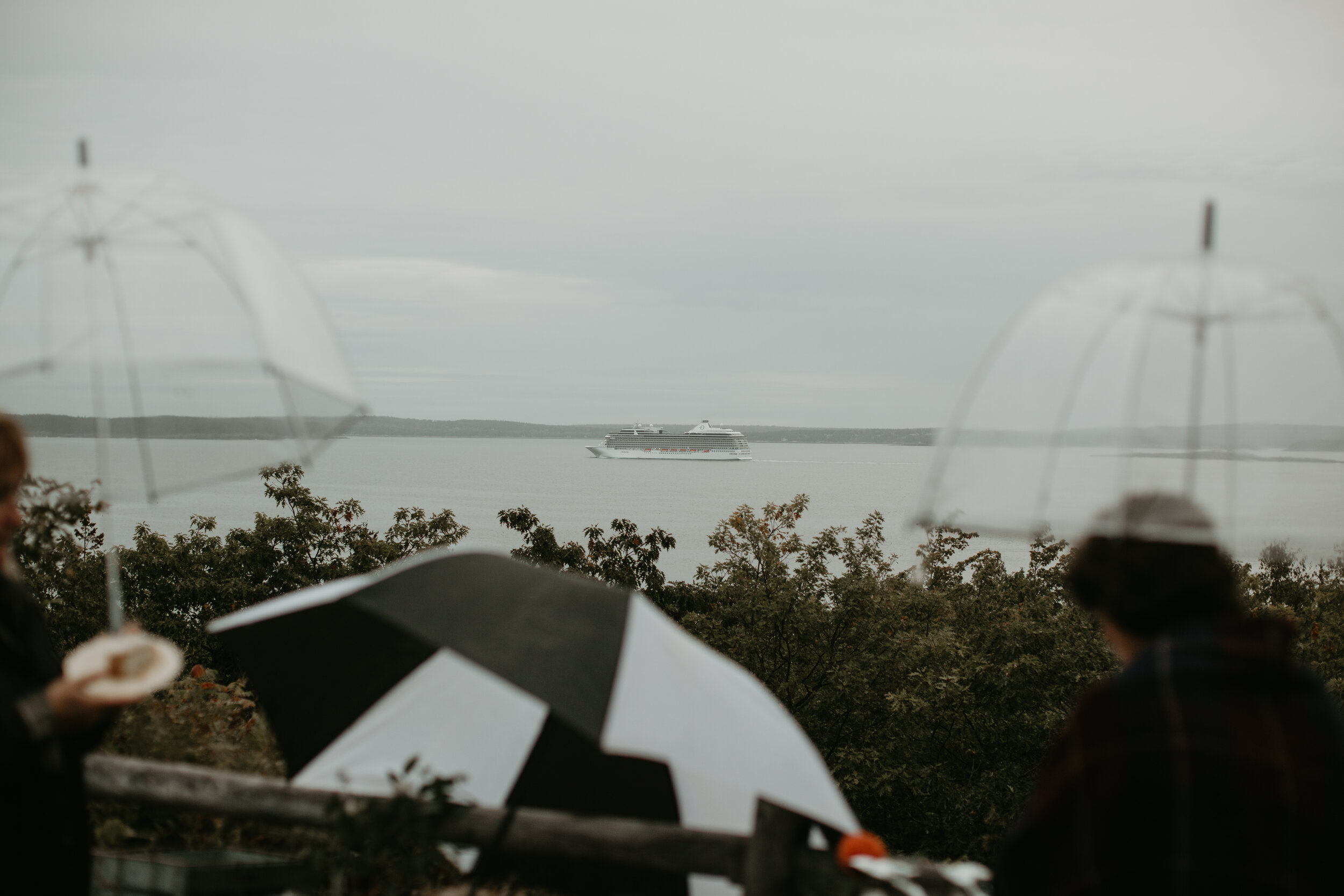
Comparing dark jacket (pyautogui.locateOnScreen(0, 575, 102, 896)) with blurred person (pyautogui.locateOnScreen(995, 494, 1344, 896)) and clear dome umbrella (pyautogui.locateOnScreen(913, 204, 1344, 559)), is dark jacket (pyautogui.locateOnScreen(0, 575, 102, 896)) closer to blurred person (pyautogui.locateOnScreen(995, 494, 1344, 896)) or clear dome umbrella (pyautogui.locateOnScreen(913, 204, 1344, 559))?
blurred person (pyautogui.locateOnScreen(995, 494, 1344, 896))

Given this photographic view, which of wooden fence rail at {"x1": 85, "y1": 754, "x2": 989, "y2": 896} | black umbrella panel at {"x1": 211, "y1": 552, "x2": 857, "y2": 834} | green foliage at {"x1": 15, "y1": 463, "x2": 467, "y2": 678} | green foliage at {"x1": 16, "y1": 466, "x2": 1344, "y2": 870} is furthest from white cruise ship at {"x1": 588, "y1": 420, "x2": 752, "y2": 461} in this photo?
wooden fence rail at {"x1": 85, "y1": 754, "x2": 989, "y2": 896}

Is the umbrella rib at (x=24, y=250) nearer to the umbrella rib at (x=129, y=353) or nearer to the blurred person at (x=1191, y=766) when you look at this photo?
the umbrella rib at (x=129, y=353)

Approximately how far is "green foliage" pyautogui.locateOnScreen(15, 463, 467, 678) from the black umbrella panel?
14520 millimetres

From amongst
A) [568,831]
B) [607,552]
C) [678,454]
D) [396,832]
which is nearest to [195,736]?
[396,832]

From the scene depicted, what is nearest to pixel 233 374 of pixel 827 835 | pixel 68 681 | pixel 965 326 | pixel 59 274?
pixel 59 274

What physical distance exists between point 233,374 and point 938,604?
48.3 ft

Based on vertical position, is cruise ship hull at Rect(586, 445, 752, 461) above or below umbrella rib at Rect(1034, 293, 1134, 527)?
above

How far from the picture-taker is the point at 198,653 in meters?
16.9

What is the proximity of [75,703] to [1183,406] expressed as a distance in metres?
2.21

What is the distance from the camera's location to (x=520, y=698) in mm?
3154

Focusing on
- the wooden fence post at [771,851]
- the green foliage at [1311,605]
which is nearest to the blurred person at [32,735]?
the wooden fence post at [771,851]

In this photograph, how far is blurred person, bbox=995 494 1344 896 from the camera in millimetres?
1249

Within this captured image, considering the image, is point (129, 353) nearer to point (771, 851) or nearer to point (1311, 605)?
point (771, 851)

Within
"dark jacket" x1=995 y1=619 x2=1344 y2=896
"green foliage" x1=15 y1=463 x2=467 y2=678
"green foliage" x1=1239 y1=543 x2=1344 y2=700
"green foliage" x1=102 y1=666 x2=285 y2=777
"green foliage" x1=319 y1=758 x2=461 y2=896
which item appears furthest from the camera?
"green foliage" x1=15 y1=463 x2=467 y2=678
